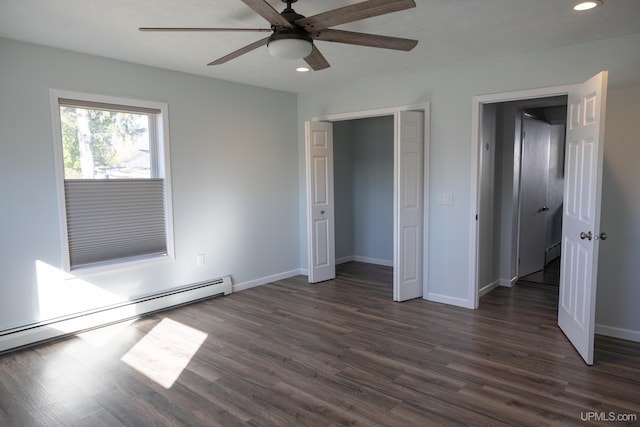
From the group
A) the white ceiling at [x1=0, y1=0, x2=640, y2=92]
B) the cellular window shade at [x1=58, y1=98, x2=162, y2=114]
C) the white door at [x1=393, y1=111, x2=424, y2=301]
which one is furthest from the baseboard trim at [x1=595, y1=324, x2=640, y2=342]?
the cellular window shade at [x1=58, y1=98, x2=162, y2=114]

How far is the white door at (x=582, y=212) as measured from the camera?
2889 mm

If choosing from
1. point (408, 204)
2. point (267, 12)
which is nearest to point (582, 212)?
point (408, 204)

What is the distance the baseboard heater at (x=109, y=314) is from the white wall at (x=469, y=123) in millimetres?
2509

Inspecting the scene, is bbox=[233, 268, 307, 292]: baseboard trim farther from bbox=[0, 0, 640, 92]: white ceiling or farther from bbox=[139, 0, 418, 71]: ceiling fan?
bbox=[139, 0, 418, 71]: ceiling fan

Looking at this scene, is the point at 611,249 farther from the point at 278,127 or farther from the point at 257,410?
the point at 278,127

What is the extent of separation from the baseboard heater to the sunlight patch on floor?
12.3 inches

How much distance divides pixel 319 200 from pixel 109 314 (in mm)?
2714

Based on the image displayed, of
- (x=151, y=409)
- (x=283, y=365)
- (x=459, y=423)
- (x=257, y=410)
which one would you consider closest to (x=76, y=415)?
(x=151, y=409)

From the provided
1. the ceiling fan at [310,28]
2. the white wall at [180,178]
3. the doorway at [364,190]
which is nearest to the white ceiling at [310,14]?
the white wall at [180,178]

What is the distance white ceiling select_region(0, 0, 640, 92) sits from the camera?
2684 millimetres

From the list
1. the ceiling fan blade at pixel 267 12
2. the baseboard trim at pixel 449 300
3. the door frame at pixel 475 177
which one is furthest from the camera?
the baseboard trim at pixel 449 300

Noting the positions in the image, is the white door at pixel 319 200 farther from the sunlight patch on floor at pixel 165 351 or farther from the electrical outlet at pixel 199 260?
the sunlight patch on floor at pixel 165 351

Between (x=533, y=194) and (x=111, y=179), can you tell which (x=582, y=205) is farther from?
(x=111, y=179)

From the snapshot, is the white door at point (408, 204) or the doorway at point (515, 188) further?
the doorway at point (515, 188)
